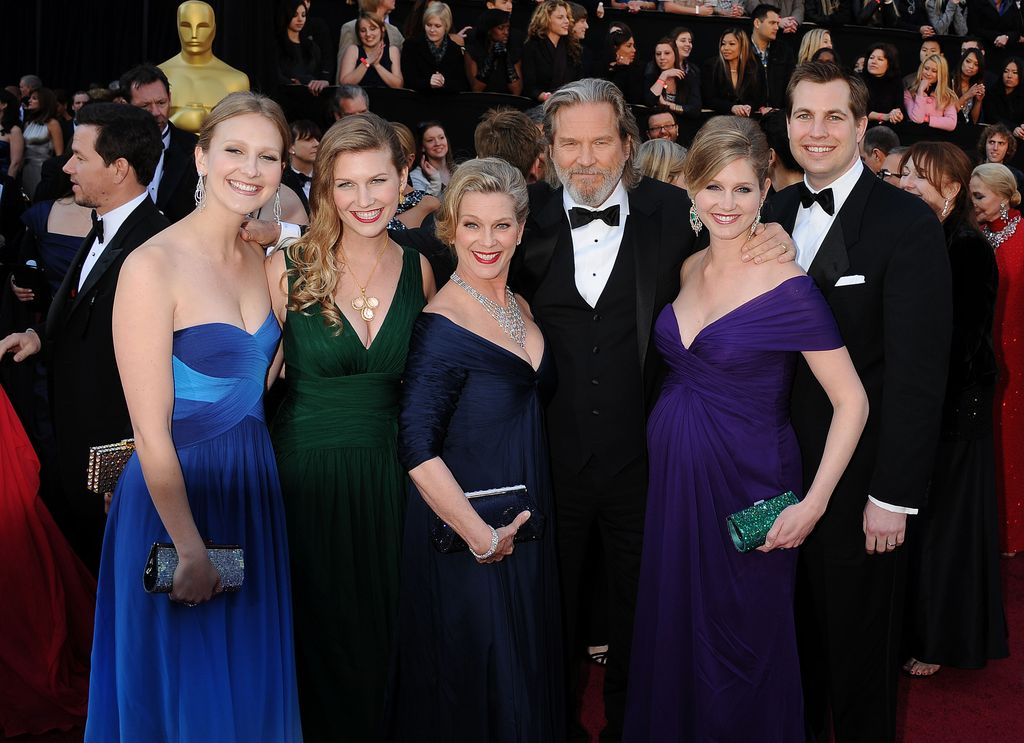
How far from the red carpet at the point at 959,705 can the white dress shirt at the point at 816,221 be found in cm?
124

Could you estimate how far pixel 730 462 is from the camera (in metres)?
2.61

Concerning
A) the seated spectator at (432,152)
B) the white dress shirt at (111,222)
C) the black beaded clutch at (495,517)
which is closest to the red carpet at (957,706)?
the black beaded clutch at (495,517)

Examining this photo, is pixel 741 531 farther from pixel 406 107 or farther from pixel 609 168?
pixel 406 107

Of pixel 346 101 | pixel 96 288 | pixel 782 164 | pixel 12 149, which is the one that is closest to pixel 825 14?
pixel 346 101

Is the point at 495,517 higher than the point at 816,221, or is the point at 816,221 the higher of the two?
the point at 816,221

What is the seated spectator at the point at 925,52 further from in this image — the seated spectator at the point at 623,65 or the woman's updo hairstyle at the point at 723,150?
the woman's updo hairstyle at the point at 723,150

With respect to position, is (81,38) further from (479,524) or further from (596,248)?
(479,524)

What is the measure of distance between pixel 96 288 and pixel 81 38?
31.8 ft

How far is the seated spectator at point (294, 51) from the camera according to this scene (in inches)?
293

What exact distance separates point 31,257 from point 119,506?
2.57 metres

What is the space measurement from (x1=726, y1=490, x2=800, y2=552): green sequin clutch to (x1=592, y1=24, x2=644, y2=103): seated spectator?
6.80m

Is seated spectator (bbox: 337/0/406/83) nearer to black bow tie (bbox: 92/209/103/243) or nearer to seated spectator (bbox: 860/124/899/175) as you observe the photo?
seated spectator (bbox: 860/124/899/175)

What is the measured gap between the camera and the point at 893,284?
2.60 metres

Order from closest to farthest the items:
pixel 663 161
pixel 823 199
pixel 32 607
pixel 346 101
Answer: pixel 823 199 → pixel 32 607 → pixel 663 161 → pixel 346 101
